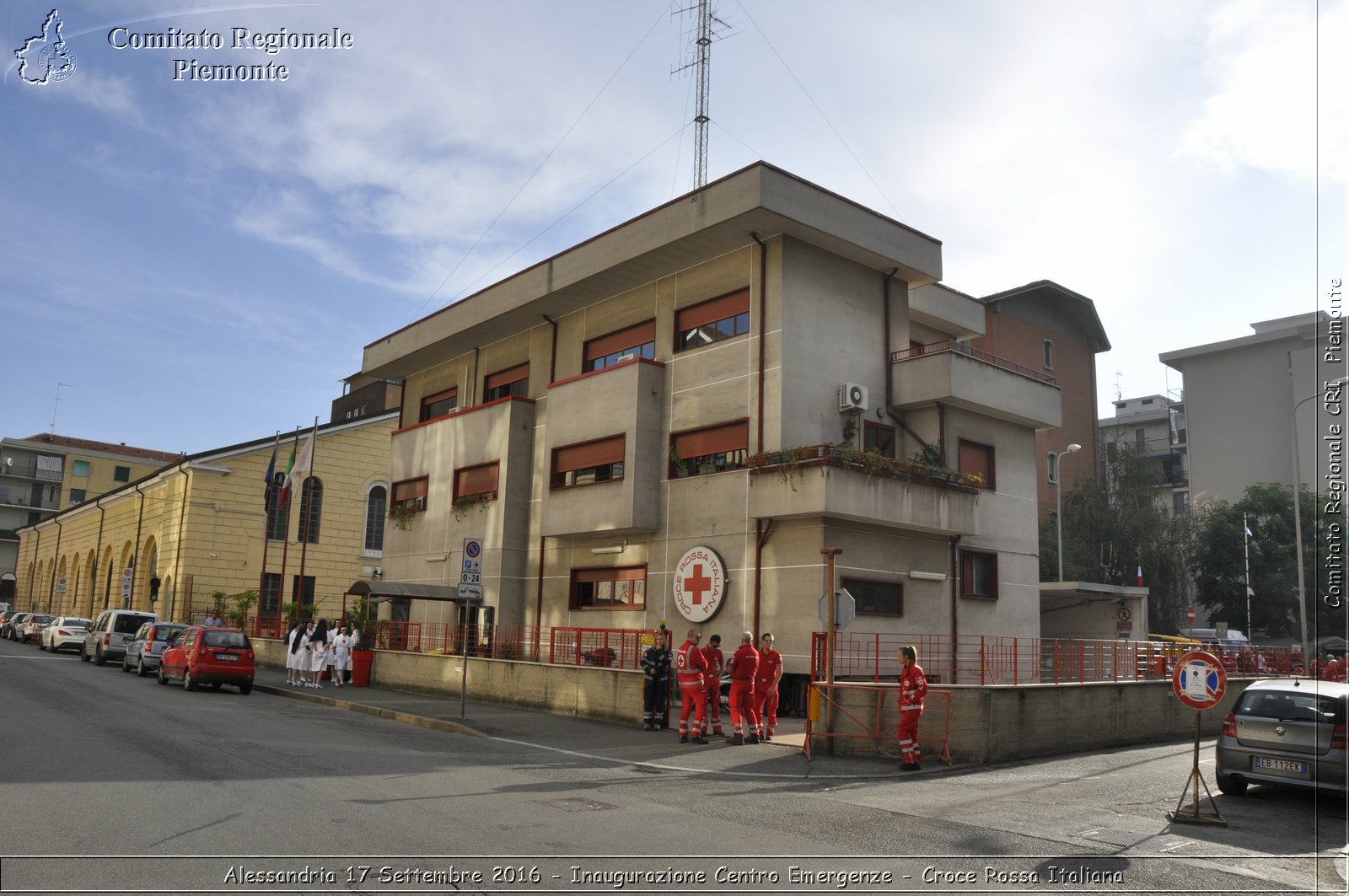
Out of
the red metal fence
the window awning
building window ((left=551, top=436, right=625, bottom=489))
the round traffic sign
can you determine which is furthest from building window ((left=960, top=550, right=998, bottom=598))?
the window awning

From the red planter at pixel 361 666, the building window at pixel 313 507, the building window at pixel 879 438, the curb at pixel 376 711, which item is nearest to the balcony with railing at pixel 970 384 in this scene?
the building window at pixel 879 438

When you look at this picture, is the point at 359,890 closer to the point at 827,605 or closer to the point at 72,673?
the point at 827,605

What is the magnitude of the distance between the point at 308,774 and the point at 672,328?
608 inches

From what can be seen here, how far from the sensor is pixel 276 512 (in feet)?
147

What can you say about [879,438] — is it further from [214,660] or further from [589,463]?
[214,660]

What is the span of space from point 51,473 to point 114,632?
259 feet

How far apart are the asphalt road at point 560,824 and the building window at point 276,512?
1039 inches

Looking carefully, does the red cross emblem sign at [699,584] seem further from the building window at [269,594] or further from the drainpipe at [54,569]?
A: the drainpipe at [54,569]

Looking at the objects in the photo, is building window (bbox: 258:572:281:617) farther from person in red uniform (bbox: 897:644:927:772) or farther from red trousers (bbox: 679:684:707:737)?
person in red uniform (bbox: 897:644:927:772)

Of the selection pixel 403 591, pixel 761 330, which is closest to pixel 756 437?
pixel 761 330

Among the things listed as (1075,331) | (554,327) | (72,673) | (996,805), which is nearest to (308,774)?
(996,805)

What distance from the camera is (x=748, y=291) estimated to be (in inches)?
894

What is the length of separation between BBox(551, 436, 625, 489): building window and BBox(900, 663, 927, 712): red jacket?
36.5ft

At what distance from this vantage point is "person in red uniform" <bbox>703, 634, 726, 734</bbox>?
17.0 metres
